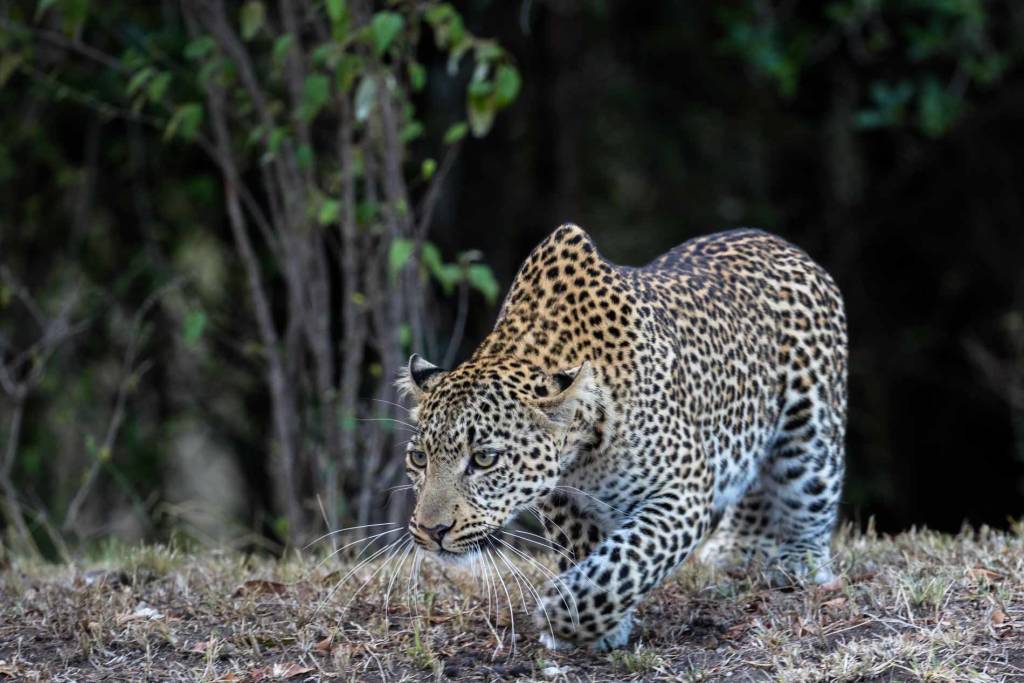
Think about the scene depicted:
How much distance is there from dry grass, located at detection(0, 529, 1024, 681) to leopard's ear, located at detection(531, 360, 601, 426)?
34.7 inches

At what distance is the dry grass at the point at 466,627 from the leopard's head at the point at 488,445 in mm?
543

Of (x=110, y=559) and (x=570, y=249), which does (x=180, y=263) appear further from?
(x=570, y=249)

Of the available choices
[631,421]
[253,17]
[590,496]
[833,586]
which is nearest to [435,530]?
[590,496]

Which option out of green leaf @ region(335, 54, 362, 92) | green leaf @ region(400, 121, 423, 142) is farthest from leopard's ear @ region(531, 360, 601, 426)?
green leaf @ region(400, 121, 423, 142)

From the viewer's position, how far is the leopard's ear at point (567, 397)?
19.4ft

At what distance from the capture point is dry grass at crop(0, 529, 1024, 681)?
5.76m

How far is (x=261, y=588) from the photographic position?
6.75m

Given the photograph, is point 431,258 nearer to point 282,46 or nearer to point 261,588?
point 282,46

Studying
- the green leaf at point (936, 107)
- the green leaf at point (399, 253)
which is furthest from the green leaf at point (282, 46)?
the green leaf at point (936, 107)

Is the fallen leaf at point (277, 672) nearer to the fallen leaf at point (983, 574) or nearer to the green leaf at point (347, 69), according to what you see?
the fallen leaf at point (983, 574)

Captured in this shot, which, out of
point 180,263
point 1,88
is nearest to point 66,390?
point 180,263

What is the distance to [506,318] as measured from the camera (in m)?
6.43

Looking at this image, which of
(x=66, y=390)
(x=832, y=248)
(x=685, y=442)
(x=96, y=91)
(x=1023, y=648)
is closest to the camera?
(x=1023, y=648)

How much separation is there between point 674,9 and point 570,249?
8699 mm
